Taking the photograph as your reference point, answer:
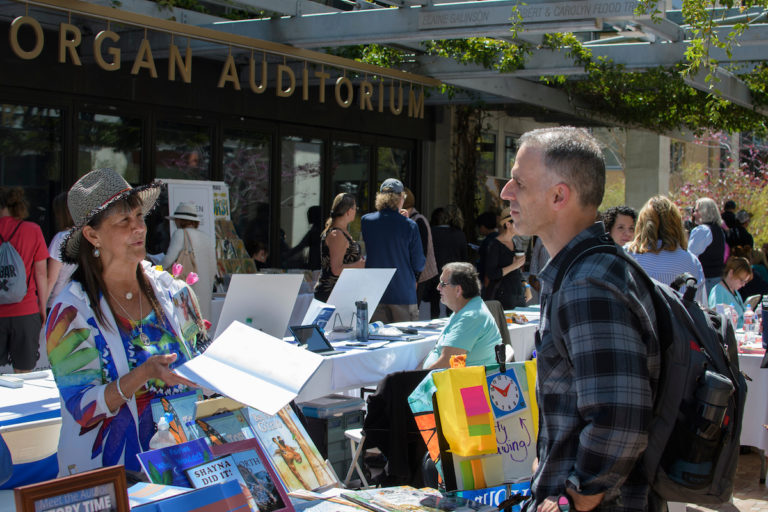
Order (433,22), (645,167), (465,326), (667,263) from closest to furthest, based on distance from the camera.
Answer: (465,326) < (667,263) < (433,22) < (645,167)

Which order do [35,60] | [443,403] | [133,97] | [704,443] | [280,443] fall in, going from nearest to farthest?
[704,443], [280,443], [443,403], [35,60], [133,97]

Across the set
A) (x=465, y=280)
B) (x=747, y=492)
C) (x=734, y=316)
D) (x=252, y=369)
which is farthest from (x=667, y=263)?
(x=252, y=369)

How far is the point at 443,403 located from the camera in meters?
2.89

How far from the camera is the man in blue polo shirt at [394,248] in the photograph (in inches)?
266

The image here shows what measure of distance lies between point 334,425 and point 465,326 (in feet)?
3.33

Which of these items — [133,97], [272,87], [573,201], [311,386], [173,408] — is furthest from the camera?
[272,87]

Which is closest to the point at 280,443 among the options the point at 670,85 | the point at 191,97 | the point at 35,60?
the point at 35,60

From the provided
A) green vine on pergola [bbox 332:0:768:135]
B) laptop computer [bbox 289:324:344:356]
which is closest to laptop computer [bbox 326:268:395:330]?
laptop computer [bbox 289:324:344:356]

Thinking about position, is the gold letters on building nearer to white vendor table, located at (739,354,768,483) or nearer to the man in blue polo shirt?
the man in blue polo shirt

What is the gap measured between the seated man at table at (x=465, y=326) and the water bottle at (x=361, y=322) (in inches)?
26.0

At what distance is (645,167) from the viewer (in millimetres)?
17641

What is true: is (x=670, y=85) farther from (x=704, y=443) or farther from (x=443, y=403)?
Result: (x=704, y=443)

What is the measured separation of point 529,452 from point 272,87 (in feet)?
25.7

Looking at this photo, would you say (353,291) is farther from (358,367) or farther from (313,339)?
(358,367)
